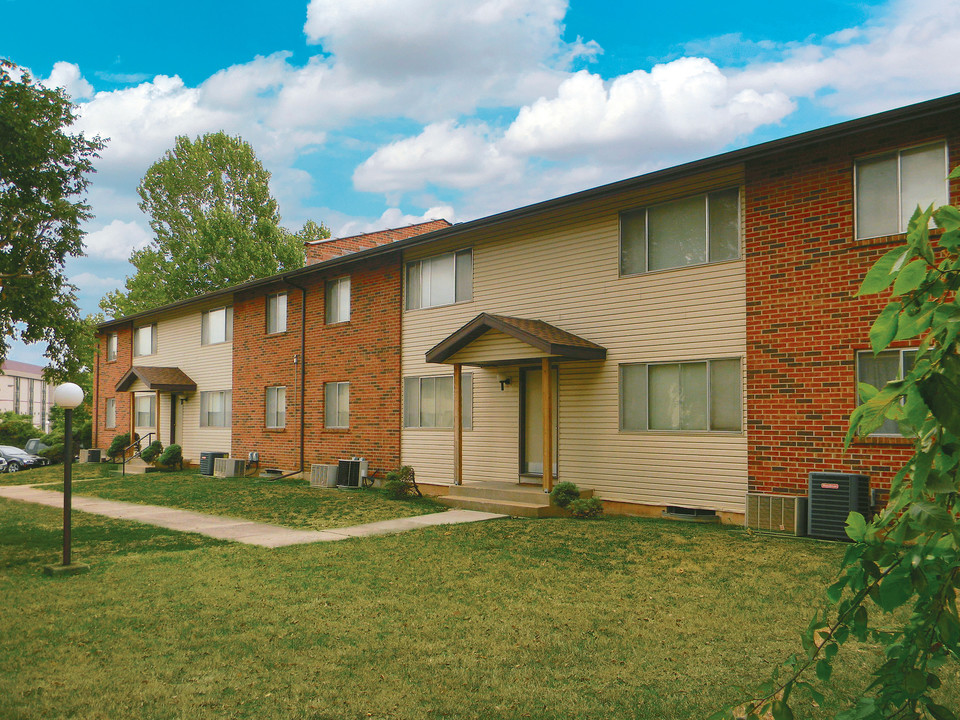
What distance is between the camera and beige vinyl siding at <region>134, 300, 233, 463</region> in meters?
24.6

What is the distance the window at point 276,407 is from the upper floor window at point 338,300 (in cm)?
308

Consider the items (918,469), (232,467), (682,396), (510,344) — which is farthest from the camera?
(232,467)

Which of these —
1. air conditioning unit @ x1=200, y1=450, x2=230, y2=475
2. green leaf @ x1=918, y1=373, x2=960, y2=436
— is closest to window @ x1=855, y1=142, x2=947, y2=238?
green leaf @ x1=918, y1=373, x2=960, y2=436

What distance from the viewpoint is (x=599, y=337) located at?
1399 cm

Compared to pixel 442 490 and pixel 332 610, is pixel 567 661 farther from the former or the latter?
pixel 442 490

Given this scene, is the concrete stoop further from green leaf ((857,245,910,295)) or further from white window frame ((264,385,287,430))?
green leaf ((857,245,910,295))

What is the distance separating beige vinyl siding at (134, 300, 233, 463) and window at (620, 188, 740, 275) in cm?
1550

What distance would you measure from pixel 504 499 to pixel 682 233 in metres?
5.92

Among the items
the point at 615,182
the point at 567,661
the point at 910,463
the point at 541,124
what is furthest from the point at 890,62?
the point at 541,124

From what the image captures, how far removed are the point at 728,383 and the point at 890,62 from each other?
9.59 meters

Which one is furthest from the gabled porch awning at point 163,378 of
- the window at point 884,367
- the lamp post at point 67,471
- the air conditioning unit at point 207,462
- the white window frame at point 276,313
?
the window at point 884,367

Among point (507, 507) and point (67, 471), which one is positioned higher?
Answer: point (67, 471)

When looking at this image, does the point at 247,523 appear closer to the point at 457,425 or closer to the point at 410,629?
the point at 457,425

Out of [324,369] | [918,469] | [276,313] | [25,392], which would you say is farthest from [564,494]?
[25,392]
